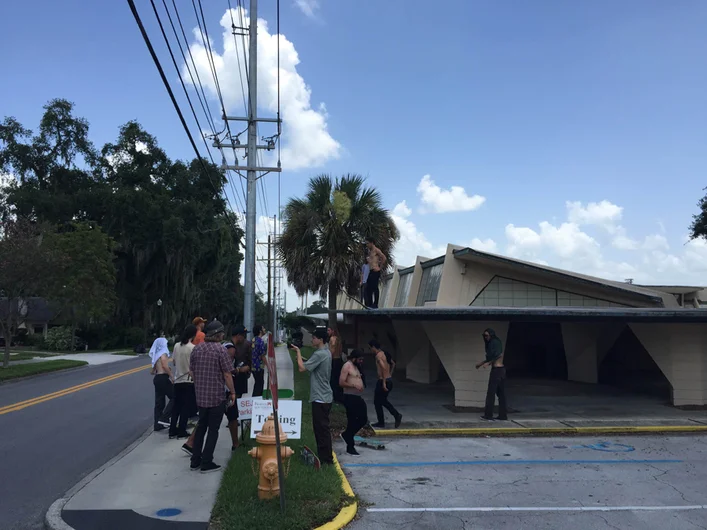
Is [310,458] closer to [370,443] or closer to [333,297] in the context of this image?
[370,443]

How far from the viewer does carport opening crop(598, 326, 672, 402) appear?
2036cm

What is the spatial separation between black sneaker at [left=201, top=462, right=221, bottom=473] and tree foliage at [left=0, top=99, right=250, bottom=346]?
114 ft

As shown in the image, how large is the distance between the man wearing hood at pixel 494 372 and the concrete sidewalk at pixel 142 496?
550cm

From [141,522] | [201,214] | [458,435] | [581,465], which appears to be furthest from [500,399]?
[201,214]

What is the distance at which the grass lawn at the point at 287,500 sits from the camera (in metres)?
5.20

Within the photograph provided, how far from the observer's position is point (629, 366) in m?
26.0

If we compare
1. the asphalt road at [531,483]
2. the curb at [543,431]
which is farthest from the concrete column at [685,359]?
the asphalt road at [531,483]

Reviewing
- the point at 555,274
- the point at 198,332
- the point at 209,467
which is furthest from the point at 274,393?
the point at 555,274

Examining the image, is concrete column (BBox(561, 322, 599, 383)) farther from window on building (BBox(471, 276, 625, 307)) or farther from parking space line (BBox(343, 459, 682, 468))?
parking space line (BBox(343, 459, 682, 468))

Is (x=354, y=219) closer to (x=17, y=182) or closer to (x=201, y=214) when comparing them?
(x=201, y=214)

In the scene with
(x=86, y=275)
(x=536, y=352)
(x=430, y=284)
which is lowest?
(x=536, y=352)

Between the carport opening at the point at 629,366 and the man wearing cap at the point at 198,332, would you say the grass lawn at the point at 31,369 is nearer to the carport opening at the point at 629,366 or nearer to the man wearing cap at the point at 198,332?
the man wearing cap at the point at 198,332

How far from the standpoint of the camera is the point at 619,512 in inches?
232

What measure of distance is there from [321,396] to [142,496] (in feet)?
7.61
